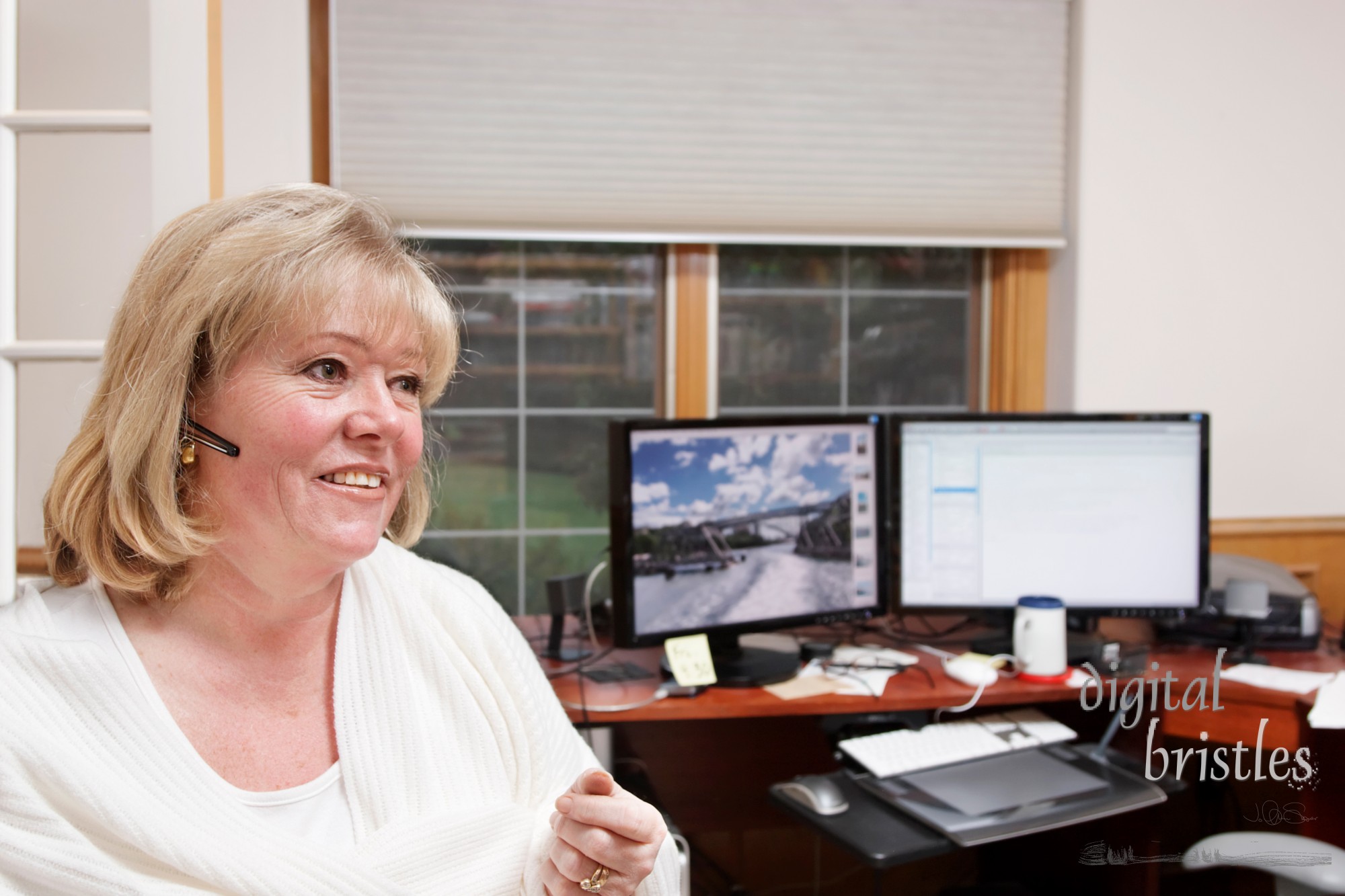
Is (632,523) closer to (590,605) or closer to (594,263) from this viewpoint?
A: (590,605)

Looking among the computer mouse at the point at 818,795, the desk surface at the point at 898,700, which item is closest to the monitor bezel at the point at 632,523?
the desk surface at the point at 898,700

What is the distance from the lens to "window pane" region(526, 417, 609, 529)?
2.49m

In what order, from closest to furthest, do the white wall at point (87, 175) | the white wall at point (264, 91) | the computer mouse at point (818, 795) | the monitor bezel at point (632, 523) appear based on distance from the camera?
the white wall at point (87, 175) < the computer mouse at point (818, 795) < the monitor bezel at point (632, 523) < the white wall at point (264, 91)

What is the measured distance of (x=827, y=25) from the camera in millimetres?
2367

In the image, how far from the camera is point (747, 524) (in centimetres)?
178

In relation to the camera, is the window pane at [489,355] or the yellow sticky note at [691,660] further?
the window pane at [489,355]

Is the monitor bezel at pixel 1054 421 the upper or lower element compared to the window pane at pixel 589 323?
lower

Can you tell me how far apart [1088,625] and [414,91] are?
6.34ft

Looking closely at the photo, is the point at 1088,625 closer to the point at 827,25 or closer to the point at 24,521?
the point at 827,25

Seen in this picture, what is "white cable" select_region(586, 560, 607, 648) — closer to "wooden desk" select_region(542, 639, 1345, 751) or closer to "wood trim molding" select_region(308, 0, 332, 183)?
"wooden desk" select_region(542, 639, 1345, 751)

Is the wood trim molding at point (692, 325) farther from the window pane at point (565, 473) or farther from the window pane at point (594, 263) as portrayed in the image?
the window pane at point (565, 473)

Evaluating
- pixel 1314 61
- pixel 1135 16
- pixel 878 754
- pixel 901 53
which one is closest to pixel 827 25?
pixel 901 53

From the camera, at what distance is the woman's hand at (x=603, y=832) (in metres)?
0.95

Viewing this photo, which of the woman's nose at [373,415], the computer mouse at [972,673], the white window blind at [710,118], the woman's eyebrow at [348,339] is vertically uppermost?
the white window blind at [710,118]
